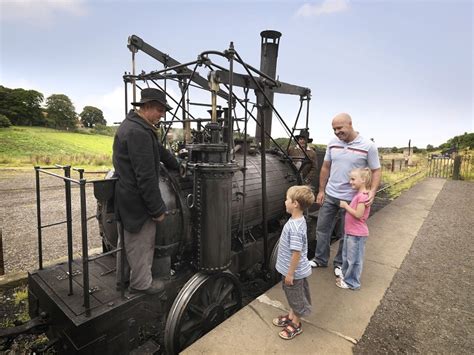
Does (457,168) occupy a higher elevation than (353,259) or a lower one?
higher

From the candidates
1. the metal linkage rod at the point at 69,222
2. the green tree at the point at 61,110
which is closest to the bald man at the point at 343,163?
the metal linkage rod at the point at 69,222

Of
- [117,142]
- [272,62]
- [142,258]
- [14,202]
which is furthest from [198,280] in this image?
A: [14,202]

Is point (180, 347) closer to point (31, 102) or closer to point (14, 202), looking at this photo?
point (14, 202)

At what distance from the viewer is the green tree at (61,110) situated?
52003 millimetres

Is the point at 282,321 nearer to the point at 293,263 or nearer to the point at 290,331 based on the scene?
the point at 290,331

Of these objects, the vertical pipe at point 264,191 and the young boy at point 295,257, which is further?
the vertical pipe at point 264,191

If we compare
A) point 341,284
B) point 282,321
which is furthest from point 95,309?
point 341,284

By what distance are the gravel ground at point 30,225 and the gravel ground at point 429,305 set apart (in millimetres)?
5302

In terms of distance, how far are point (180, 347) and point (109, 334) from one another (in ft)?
2.33

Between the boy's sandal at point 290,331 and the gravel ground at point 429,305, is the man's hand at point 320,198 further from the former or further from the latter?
the boy's sandal at point 290,331

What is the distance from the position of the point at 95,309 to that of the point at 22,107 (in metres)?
50.8

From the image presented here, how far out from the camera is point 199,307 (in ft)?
10.1

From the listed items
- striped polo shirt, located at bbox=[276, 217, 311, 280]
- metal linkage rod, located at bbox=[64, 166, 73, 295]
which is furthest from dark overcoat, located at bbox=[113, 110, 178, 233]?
striped polo shirt, located at bbox=[276, 217, 311, 280]

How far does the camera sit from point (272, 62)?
6.76m
